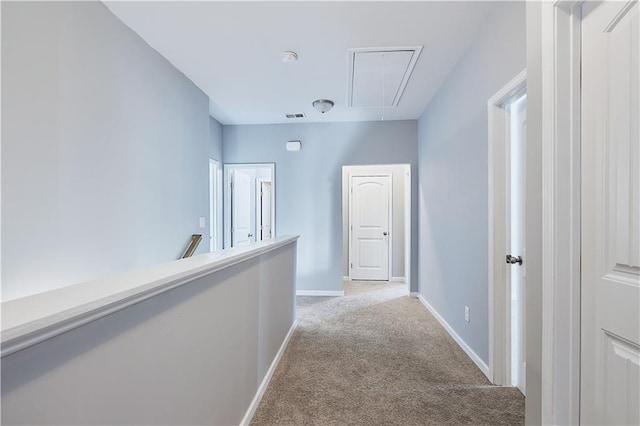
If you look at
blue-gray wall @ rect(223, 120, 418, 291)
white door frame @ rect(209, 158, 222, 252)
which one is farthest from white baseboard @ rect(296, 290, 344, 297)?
white door frame @ rect(209, 158, 222, 252)

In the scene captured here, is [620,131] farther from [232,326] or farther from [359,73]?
[359,73]

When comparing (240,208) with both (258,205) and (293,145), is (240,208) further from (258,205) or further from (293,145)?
(293,145)

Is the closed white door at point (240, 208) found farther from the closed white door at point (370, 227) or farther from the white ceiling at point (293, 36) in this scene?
the closed white door at point (370, 227)

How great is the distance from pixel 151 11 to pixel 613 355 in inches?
113

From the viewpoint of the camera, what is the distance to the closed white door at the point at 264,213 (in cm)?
544

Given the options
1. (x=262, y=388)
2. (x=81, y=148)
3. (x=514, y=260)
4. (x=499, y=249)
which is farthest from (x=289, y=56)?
(x=262, y=388)

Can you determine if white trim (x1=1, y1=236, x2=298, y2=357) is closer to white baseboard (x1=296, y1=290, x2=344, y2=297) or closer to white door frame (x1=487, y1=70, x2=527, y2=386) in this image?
white door frame (x1=487, y1=70, x2=527, y2=386)

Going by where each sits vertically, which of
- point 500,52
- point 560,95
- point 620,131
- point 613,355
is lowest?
point 613,355

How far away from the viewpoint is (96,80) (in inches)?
71.4

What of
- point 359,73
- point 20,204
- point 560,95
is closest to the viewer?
point 560,95

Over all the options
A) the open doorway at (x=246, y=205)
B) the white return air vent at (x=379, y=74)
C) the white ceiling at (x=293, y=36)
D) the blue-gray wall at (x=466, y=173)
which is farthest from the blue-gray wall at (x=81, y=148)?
the blue-gray wall at (x=466, y=173)

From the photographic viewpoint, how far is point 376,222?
5.41m

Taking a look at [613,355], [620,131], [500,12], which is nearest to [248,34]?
[500,12]

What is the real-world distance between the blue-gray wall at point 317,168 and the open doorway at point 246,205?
0.12 metres
